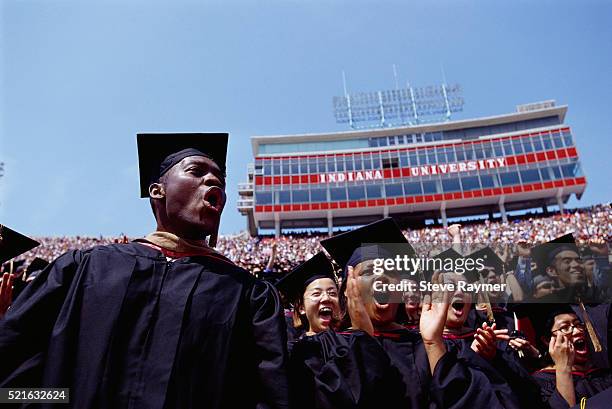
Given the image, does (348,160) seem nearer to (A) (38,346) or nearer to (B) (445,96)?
(B) (445,96)

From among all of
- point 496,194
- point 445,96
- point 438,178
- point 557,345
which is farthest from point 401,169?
point 557,345

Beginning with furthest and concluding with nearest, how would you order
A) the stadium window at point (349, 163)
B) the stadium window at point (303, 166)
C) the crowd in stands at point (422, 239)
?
the stadium window at point (303, 166) → the stadium window at point (349, 163) → the crowd in stands at point (422, 239)

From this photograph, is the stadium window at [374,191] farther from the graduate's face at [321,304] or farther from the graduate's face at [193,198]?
the graduate's face at [193,198]

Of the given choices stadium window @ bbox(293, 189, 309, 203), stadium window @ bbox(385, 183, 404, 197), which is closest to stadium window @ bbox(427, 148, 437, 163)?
stadium window @ bbox(385, 183, 404, 197)

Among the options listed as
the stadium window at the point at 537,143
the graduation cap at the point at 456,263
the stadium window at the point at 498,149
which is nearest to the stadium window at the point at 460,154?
the stadium window at the point at 498,149

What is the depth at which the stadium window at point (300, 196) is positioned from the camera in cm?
4453

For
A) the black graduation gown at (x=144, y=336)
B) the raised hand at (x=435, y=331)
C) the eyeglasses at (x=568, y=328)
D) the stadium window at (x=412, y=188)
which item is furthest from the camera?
the stadium window at (x=412, y=188)

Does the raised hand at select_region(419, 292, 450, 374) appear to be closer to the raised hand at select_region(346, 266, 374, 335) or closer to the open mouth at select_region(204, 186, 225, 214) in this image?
the raised hand at select_region(346, 266, 374, 335)

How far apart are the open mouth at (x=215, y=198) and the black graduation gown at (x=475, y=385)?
1.71 m

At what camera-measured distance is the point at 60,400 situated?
1753 millimetres

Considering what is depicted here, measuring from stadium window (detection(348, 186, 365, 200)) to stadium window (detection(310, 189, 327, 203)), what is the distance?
277 centimetres

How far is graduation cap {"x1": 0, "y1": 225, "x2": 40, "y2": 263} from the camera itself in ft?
13.3

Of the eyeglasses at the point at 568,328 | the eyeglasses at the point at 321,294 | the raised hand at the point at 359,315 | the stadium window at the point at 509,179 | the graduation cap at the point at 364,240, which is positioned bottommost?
the eyeglasses at the point at 568,328

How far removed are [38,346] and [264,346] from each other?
1046mm
